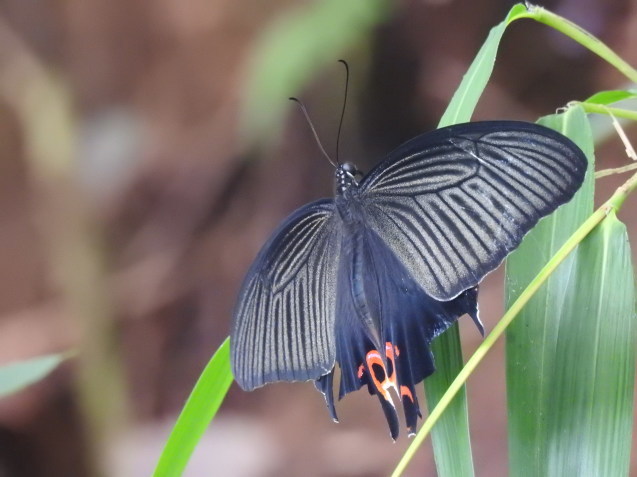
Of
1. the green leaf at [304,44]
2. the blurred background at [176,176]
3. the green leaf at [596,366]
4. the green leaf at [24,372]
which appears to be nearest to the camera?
the green leaf at [596,366]

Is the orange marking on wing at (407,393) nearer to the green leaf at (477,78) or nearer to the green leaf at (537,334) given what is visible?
the green leaf at (537,334)

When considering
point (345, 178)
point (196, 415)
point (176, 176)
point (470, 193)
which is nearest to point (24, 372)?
point (196, 415)

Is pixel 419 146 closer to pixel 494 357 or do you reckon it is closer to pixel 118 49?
pixel 494 357

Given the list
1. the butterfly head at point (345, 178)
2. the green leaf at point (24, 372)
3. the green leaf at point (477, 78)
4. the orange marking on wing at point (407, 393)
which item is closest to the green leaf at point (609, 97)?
the green leaf at point (477, 78)

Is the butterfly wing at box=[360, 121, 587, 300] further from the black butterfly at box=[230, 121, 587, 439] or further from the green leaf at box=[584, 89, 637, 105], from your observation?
the green leaf at box=[584, 89, 637, 105]

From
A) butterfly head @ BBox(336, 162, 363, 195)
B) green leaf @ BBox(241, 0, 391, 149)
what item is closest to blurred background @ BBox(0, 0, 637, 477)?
green leaf @ BBox(241, 0, 391, 149)

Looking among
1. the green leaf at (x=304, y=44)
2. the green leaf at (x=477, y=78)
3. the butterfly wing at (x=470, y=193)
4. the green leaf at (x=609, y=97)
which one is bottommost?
the butterfly wing at (x=470, y=193)

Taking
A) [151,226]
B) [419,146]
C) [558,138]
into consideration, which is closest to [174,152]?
[151,226]
